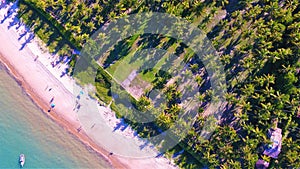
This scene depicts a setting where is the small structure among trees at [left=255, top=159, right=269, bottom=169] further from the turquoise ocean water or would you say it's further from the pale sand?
the turquoise ocean water

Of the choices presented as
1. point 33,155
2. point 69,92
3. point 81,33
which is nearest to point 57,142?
point 33,155

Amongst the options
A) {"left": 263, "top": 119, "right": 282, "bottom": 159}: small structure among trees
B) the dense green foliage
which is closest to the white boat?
the dense green foliage

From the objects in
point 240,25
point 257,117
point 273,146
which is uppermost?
point 240,25

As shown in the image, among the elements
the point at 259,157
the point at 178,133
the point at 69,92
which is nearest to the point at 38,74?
the point at 69,92

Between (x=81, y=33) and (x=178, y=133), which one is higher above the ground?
(x=81, y=33)

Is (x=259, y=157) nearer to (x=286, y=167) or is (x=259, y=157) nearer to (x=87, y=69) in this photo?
(x=286, y=167)

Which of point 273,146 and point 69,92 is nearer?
point 273,146

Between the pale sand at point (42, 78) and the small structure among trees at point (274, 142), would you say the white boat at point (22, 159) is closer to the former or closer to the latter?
the pale sand at point (42, 78)
